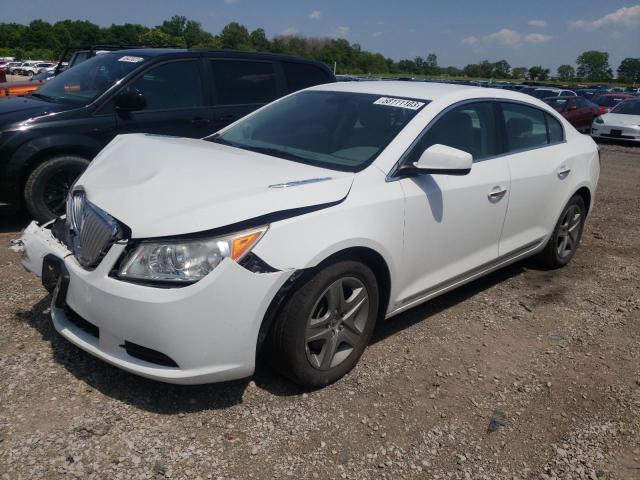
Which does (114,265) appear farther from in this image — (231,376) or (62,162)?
(62,162)

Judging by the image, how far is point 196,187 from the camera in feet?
8.79

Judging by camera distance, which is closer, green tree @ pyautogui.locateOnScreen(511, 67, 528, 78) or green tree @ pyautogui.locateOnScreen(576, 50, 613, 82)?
green tree @ pyautogui.locateOnScreen(511, 67, 528, 78)

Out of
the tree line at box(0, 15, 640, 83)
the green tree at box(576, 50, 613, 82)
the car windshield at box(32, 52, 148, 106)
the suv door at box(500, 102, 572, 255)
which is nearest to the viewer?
the suv door at box(500, 102, 572, 255)

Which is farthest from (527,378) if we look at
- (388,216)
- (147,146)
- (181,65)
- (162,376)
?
(181,65)

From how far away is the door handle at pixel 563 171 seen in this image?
448cm

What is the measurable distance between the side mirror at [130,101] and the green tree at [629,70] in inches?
4734

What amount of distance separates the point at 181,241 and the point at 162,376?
1.96 ft

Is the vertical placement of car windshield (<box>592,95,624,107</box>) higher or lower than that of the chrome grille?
lower

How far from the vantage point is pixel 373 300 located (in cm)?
305

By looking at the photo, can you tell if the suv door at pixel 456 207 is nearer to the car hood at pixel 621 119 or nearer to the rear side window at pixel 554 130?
the rear side window at pixel 554 130

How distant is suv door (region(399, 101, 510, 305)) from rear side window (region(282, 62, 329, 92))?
323 cm

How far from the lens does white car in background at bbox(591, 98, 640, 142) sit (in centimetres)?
1579

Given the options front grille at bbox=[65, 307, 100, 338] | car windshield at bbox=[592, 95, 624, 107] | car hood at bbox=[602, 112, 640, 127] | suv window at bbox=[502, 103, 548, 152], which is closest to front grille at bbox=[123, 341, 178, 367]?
front grille at bbox=[65, 307, 100, 338]

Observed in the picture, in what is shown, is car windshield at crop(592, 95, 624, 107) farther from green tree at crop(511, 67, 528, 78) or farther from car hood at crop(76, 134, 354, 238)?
green tree at crop(511, 67, 528, 78)
